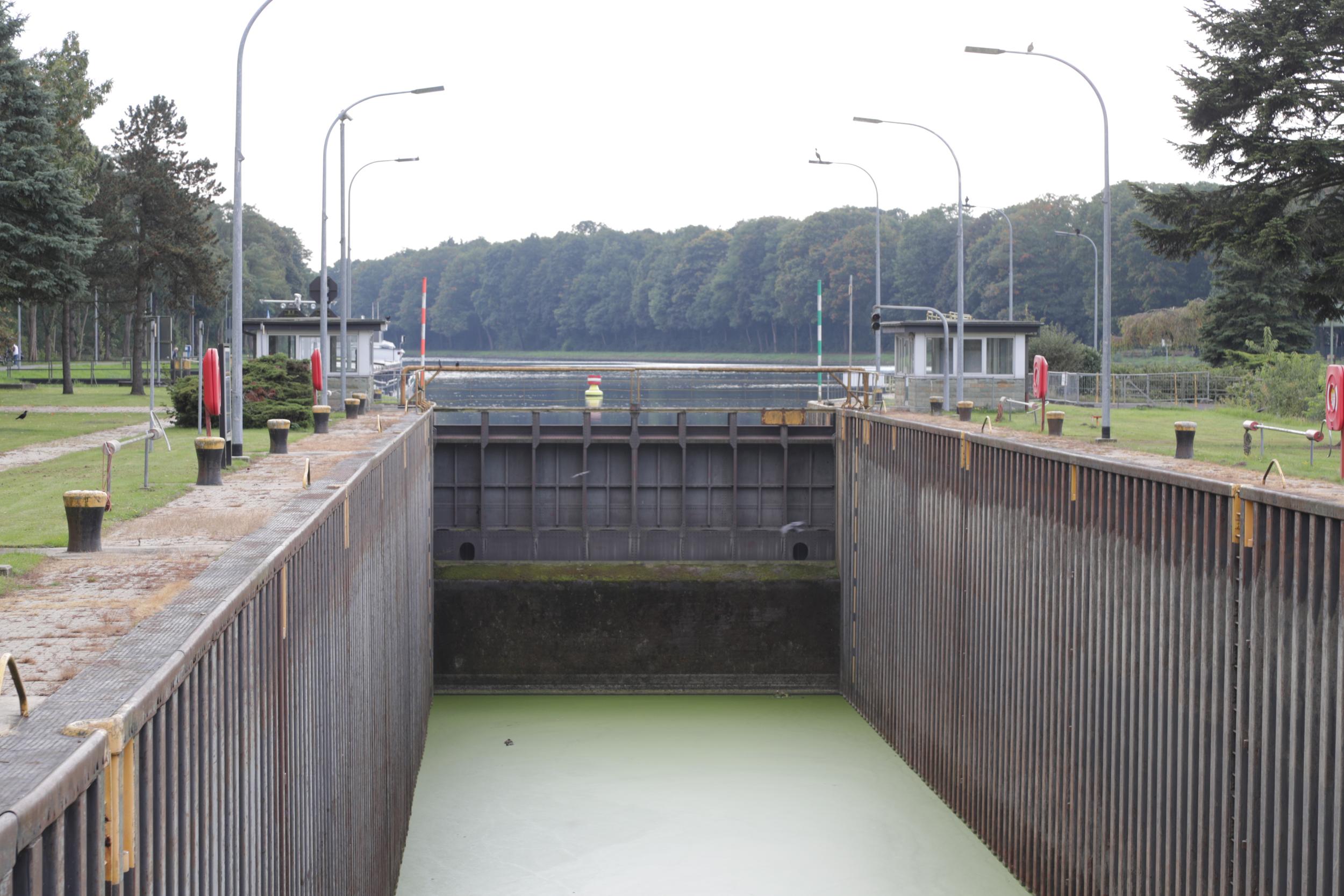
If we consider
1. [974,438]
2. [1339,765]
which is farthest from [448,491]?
[1339,765]

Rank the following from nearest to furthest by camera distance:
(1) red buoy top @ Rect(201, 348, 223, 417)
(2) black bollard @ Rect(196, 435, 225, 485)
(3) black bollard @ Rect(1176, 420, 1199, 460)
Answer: (2) black bollard @ Rect(196, 435, 225, 485) < (3) black bollard @ Rect(1176, 420, 1199, 460) < (1) red buoy top @ Rect(201, 348, 223, 417)

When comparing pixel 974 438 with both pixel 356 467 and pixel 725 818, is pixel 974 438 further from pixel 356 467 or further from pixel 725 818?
pixel 356 467

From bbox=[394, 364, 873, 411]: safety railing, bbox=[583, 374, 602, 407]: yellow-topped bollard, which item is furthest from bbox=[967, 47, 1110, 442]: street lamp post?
bbox=[583, 374, 602, 407]: yellow-topped bollard

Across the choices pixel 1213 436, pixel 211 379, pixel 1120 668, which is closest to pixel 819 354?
pixel 1213 436

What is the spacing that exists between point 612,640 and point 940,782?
7.93 metres

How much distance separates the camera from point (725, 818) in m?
16.0

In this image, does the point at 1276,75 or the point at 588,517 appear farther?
the point at 1276,75

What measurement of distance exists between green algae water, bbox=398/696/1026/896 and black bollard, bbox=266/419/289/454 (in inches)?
171

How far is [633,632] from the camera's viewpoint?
75.5 feet

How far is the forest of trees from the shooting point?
9706cm

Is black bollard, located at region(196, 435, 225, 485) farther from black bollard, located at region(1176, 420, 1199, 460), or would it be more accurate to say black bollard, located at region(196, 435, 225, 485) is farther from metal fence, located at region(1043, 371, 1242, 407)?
metal fence, located at region(1043, 371, 1242, 407)

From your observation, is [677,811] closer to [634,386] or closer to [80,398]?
[634,386]

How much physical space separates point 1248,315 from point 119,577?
46924 millimetres

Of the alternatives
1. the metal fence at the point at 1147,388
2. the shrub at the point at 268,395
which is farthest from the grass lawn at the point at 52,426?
the metal fence at the point at 1147,388
